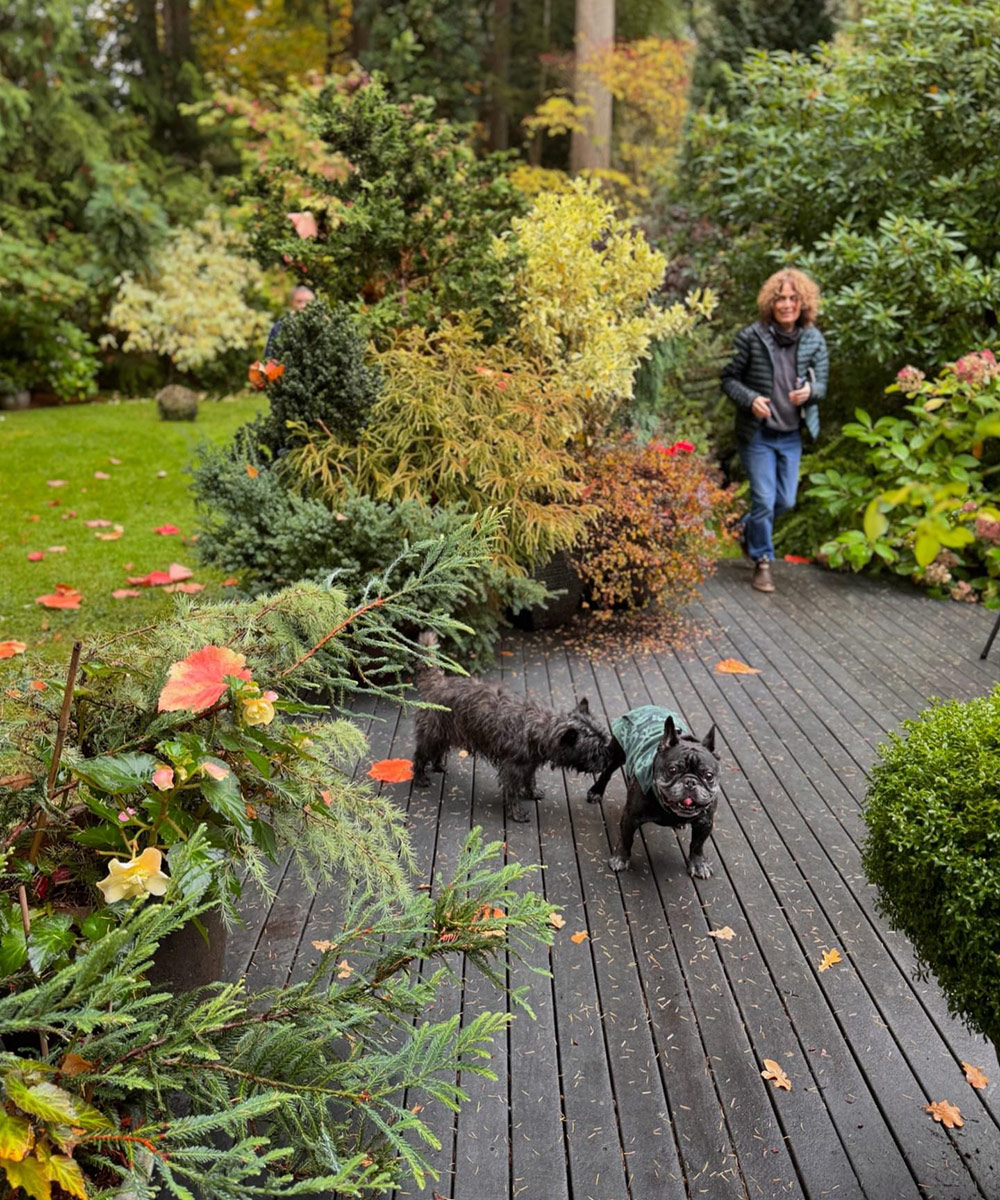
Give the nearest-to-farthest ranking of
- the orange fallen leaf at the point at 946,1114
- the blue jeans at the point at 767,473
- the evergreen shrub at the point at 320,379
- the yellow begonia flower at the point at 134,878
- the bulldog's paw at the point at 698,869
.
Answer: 1. the yellow begonia flower at the point at 134,878
2. the orange fallen leaf at the point at 946,1114
3. the bulldog's paw at the point at 698,869
4. the evergreen shrub at the point at 320,379
5. the blue jeans at the point at 767,473

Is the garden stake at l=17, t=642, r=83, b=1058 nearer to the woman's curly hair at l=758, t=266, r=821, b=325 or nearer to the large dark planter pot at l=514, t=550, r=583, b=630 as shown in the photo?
the large dark planter pot at l=514, t=550, r=583, b=630

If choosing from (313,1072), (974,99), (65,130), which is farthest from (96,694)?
(65,130)

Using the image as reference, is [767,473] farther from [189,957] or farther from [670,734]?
[189,957]

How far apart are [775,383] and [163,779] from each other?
220 inches

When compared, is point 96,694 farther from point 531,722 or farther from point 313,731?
point 531,722

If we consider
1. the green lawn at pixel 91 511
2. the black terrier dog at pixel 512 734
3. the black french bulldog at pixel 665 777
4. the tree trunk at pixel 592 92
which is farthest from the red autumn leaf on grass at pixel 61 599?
the tree trunk at pixel 592 92

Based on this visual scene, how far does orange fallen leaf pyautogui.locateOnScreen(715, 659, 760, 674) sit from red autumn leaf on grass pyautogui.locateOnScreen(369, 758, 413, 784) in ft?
6.57

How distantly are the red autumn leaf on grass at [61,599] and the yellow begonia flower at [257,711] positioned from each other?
12.7ft

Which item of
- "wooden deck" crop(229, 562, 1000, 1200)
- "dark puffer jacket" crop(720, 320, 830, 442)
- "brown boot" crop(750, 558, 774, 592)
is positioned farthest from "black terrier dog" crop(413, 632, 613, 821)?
"dark puffer jacket" crop(720, 320, 830, 442)

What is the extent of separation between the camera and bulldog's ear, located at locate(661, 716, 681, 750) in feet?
10.00

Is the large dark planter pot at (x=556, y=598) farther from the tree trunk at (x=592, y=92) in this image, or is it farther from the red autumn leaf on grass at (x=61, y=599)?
the tree trunk at (x=592, y=92)

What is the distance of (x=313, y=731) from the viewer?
2463mm

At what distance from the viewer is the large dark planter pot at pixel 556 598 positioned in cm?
550

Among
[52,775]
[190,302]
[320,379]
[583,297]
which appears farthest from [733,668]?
[190,302]
